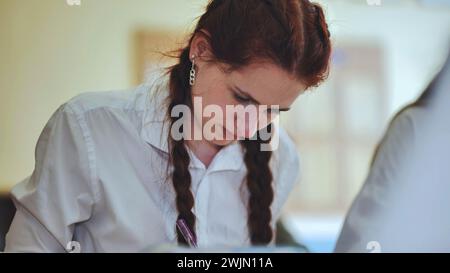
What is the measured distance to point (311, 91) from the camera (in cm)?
123

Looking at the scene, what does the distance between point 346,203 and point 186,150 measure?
316 mm

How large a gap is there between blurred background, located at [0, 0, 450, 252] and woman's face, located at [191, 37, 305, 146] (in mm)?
49

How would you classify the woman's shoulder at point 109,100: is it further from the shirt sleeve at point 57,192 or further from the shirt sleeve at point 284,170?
the shirt sleeve at point 284,170

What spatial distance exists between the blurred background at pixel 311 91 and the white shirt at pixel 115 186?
0.15 feet

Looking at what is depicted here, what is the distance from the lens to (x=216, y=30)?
1163mm

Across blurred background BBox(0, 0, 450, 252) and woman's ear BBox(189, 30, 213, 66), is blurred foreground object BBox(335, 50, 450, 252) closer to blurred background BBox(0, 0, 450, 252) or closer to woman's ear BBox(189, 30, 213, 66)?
blurred background BBox(0, 0, 450, 252)

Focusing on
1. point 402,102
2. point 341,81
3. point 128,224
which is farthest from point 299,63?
point 128,224

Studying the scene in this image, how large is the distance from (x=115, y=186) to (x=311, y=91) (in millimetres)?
392

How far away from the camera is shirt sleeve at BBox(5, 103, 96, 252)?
113 cm

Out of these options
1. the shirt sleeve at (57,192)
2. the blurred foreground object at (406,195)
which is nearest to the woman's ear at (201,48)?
the shirt sleeve at (57,192)

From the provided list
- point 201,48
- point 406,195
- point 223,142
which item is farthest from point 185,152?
point 406,195

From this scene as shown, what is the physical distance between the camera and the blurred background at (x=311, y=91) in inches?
47.0

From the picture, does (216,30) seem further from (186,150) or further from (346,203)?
(346,203)

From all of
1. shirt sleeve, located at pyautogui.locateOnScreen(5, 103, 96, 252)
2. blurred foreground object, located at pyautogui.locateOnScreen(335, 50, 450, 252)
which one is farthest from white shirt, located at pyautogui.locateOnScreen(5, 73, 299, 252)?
blurred foreground object, located at pyautogui.locateOnScreen(335, 50, 450, 252)
